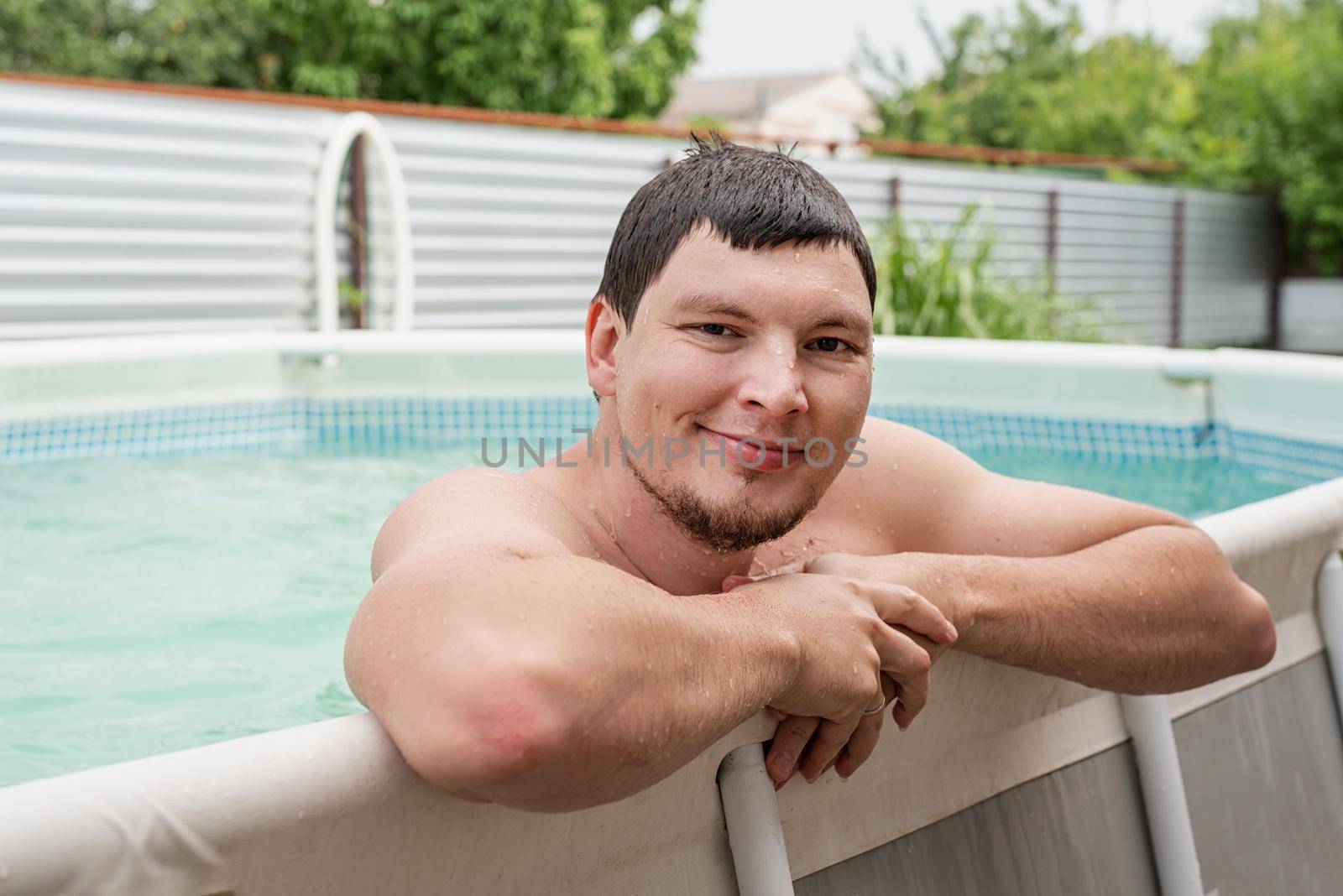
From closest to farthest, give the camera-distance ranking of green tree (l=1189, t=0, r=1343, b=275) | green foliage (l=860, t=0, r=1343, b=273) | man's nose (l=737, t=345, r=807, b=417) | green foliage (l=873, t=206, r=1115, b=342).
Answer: man's nose (l=737, t=345, r=807, b=417), green foliage (l=873, t=206, r=1115, b=342), green tree (l=1189, t=0, r=1343, b=275), green foliage (l=860, t=0, r=1343, b=273)

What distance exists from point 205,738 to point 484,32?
18.5m

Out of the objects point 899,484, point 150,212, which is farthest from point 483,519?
point 150,212

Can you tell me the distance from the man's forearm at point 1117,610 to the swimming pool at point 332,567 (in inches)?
3.1

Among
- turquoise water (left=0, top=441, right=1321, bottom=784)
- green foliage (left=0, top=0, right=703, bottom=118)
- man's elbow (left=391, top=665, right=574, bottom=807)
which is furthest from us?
green foliage (left=0, top=0, right=703, bottom=118)

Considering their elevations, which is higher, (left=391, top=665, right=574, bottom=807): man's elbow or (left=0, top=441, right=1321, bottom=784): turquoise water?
(left=391, top=665, right=574, bottom=807): man's elbow

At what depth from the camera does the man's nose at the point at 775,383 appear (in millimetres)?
1297

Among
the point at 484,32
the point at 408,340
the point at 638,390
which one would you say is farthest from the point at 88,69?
the point at 638,390

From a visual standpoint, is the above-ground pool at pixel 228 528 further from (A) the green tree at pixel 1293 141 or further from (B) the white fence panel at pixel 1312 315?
(A) the green tree at pixel 1293 141

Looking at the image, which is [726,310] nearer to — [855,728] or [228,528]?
[855,728]

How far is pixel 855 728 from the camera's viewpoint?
1273 millimetres

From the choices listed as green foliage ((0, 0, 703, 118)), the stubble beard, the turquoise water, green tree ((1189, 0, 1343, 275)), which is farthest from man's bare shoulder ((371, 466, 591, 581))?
green foliage ((0, 0, 703, 118))

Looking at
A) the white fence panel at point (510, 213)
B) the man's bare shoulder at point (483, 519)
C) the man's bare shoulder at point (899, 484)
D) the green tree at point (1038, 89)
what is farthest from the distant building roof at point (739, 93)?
the man's bare shoulder at point (483, 519)

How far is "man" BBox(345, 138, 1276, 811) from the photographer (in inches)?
38.6

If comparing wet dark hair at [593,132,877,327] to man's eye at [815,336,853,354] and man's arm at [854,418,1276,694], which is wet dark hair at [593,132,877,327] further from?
man's arm at [854,418,1276,694]
